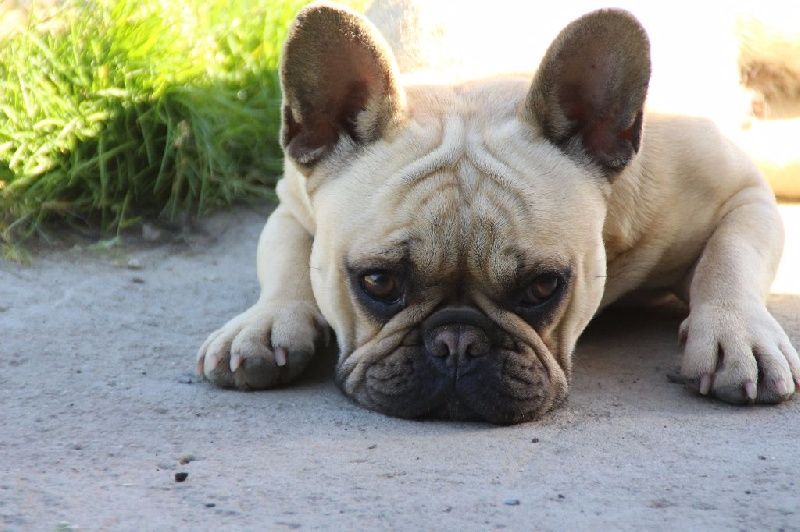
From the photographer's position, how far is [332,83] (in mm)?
3129

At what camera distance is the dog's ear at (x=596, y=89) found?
300cm

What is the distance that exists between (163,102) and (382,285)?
2.28 m

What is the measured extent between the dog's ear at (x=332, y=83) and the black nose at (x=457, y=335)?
0.55 meters

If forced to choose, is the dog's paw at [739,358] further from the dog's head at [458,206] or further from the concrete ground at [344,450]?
the dog's head at [458,206]

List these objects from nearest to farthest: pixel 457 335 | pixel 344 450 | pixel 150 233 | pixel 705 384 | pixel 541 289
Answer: pixel 344 450 < pixel 457 335 < pixel 541 289 < pixel 705 384 < pixel 150 233

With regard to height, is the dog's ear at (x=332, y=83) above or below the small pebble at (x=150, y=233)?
above

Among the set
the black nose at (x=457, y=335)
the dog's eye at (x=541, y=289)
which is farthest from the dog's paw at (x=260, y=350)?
the dog's eye at (x=541, y=289)

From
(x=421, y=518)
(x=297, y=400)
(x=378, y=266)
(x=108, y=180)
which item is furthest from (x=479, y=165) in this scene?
(x=108, y=180)

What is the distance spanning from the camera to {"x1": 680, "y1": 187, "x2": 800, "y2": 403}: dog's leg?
298 centimetres

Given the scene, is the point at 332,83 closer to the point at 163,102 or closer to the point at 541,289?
the point at 541,289

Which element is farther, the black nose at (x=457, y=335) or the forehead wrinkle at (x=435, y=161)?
the forehead wrinkle at (x=435, y=161)

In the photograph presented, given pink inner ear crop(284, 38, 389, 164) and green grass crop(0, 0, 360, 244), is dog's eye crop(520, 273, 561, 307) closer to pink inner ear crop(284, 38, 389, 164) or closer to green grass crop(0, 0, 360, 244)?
pink inner ear crop(284, 38, 389, 164)

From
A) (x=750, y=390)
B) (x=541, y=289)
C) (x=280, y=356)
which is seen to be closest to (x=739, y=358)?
(x=750, y=390)

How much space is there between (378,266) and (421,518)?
2.62 ft
